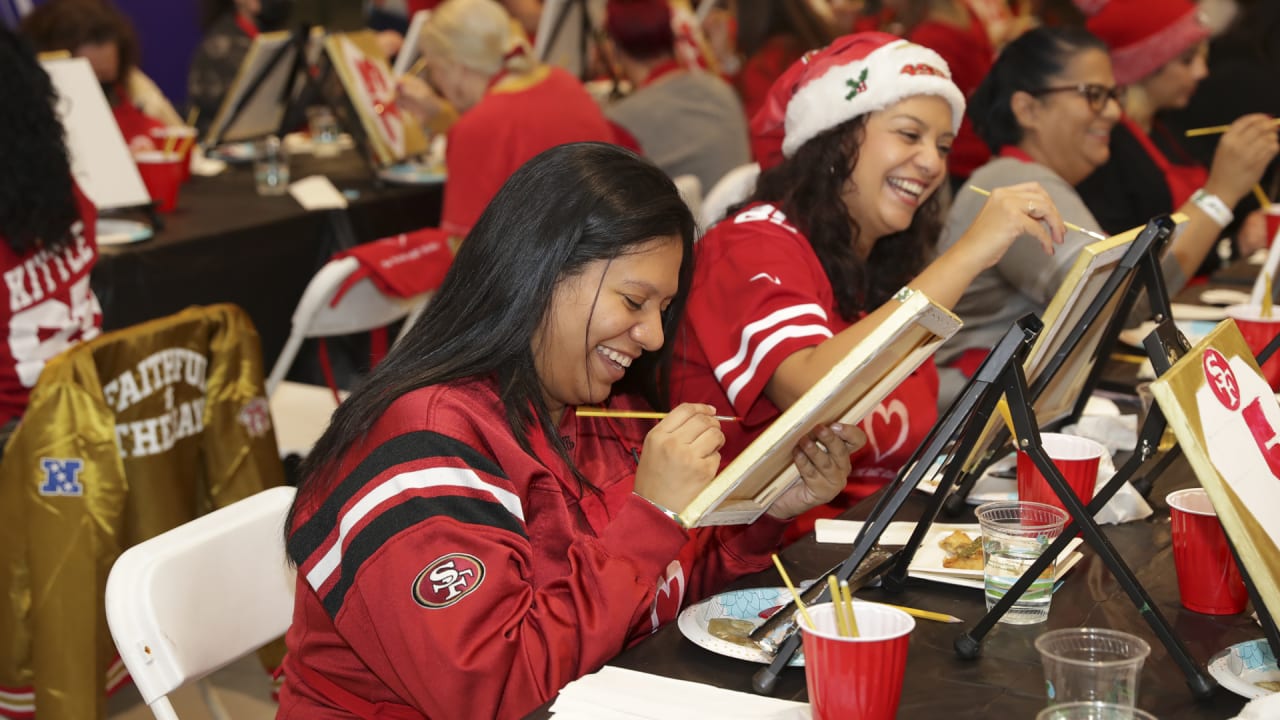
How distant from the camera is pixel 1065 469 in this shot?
1.70 metres

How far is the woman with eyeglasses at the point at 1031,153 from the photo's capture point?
2789 mm

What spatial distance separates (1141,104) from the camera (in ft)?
13.6

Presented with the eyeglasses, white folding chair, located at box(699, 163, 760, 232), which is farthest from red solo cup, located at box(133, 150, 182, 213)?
the eyeglasses

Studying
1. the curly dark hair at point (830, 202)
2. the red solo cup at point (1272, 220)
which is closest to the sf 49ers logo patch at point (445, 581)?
the curly dark hair at point (830, 202)

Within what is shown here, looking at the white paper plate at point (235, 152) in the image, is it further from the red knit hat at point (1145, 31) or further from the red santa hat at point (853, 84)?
the red santa hat at point (853, 84)

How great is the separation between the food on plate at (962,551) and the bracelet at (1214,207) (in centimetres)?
167

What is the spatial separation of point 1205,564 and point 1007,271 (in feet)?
4.61

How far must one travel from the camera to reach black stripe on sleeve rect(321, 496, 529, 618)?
4.35ft

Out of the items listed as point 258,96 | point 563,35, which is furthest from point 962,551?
point 563,35

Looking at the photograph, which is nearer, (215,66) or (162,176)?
(162,176)

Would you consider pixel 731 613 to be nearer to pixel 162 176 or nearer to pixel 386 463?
pixel 386 463

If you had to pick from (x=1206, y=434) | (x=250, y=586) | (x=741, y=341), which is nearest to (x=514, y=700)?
(x=250, y=586)

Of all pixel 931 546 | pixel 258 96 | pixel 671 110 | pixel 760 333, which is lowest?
pixel 258 96

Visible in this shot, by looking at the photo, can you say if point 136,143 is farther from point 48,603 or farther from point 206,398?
point 48,603
